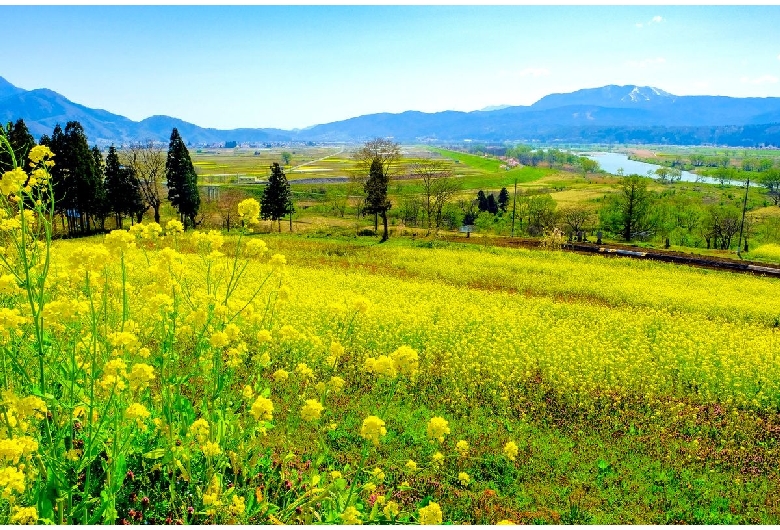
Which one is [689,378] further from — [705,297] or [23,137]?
[23,137]

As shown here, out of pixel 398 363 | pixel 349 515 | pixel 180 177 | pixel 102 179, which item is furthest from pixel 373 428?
pixel 180 177

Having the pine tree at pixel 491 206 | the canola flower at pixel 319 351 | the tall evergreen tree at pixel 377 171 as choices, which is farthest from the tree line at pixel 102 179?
the pine tree at pixel 491 206

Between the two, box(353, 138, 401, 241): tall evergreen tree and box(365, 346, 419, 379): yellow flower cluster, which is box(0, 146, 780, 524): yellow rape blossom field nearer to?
box(365, 346, 419, 379): yellow flower cluster

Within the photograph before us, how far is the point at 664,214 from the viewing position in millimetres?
62625

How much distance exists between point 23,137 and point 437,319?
1173 inches

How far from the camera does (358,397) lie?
1050 centimetres

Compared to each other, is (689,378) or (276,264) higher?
(276,264)

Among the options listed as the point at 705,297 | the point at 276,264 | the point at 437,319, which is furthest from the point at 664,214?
the point at 276,264

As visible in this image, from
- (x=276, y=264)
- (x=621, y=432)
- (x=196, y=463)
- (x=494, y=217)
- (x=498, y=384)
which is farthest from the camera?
(x=494, y=217)

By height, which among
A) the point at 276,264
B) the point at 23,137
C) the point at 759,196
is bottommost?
the point at 759,196

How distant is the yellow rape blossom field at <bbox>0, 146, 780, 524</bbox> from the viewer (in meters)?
4.74

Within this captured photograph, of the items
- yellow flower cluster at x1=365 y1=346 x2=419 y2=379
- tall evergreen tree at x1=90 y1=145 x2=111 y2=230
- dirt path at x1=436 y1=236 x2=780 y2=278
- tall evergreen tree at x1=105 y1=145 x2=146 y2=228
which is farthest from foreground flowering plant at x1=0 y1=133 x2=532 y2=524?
tall evergreen tree at x1=105 y1=145 x2=146 y2=228

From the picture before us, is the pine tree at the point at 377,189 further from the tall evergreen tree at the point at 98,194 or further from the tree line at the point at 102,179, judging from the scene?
the tall evergreen tree at the point at 98,194

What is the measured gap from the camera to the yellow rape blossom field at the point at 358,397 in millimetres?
4738
